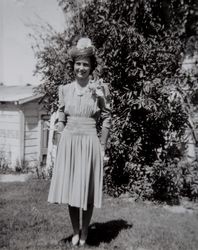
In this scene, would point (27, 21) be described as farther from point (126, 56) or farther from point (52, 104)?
point (126, 56)

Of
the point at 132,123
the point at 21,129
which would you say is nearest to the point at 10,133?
the point at 21,129

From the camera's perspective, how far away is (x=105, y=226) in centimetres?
502

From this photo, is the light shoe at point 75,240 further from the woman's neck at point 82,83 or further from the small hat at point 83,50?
the small hat at point 83,50

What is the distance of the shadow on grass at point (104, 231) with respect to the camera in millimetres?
4301

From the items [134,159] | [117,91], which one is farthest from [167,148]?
[117,91]

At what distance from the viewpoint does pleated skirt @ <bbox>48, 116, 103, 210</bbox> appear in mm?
3758

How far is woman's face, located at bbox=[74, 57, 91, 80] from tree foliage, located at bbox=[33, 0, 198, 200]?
2.64m

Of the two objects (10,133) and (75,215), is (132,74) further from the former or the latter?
(10,133)

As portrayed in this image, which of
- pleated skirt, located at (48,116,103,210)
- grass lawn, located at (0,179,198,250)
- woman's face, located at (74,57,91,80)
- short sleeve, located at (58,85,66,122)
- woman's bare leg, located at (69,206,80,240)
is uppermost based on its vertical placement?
woman's face, located at (74,57,91,80)

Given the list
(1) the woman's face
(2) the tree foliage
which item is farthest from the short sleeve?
(2) the tree foliage

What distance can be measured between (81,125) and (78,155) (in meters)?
0.31

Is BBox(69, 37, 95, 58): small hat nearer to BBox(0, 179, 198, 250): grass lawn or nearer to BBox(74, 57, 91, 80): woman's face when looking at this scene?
BBox(74, 57, 91, 80): woman's face

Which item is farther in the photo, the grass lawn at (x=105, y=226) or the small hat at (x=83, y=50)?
the grass lawn at (x=105, y=226)

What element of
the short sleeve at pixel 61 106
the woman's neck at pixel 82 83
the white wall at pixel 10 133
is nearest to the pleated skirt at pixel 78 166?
the short sleeve at pixel 61 106
